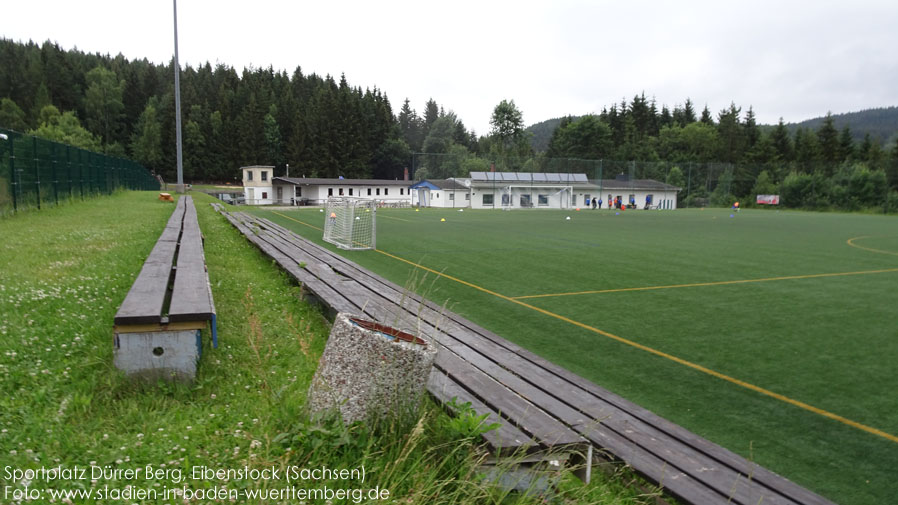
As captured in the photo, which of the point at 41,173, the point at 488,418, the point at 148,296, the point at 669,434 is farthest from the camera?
the point at 41,173

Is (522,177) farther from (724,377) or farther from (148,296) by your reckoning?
(148,296)

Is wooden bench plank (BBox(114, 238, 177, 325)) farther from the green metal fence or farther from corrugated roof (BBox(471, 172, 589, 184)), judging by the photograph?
corrugated roof (BBox(471, 172, 589, 184))

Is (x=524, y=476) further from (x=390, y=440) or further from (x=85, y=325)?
(x=85, y=325)

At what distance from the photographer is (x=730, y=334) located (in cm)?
646

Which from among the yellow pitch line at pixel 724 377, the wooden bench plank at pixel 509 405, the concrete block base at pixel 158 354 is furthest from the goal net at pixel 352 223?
the concrete block base at pixel 158 354

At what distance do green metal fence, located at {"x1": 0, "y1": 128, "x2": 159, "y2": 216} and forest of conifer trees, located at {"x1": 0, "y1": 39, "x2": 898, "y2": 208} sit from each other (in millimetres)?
56337

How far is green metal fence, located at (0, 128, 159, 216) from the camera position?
1122 centimetres

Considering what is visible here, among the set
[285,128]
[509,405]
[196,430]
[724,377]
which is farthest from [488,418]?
[285,128]

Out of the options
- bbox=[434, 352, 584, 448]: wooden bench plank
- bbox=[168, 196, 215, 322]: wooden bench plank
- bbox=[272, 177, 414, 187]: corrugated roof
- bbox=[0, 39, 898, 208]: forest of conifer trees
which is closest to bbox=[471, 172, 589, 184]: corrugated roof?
bbox=[272, 177, 414, 187]: corrugated roof

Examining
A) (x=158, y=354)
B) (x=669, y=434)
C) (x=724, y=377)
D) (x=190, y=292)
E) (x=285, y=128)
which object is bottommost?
(x=724, y=377)

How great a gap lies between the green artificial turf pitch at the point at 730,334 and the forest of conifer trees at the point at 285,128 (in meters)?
59.5

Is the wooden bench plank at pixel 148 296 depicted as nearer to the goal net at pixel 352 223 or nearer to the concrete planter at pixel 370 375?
the concrete planter at pixel 370 375

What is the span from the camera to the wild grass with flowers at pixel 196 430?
2389 millimetres

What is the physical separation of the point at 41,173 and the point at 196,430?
1417cm
